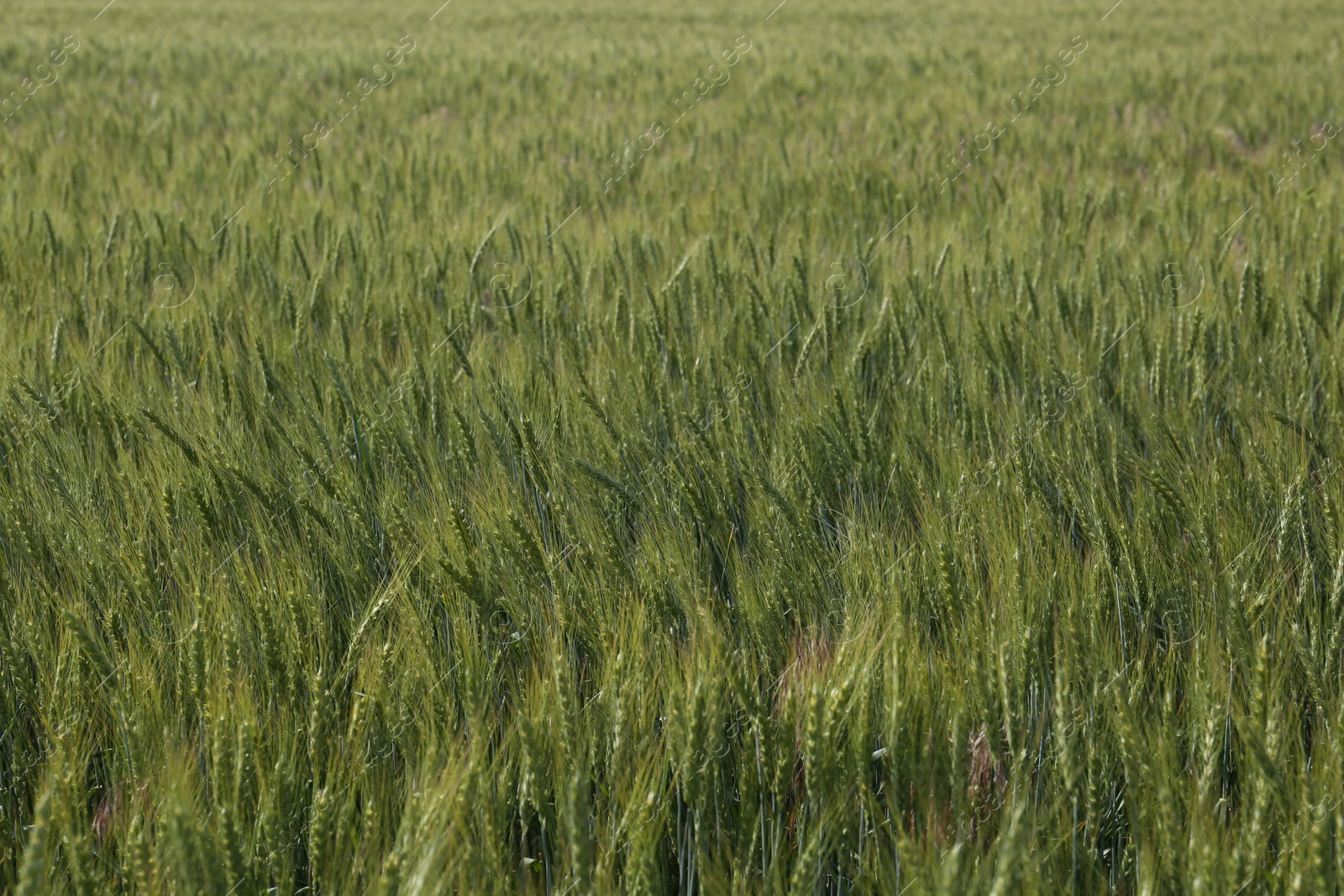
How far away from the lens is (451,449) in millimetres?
1524

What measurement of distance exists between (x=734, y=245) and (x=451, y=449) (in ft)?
4.93

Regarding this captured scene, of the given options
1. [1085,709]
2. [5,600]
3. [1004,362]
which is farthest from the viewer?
[1004,362]

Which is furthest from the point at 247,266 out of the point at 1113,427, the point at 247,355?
the point at 1113,427

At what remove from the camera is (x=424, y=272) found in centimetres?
246

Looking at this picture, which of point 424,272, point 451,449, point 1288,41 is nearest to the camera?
point 451,449

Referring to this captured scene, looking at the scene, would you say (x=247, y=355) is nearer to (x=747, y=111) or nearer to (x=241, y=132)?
(x=241, y=132)

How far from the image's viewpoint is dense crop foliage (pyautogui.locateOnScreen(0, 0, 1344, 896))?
87 cm

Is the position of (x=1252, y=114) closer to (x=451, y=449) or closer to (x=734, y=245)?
(x=734, y=245)

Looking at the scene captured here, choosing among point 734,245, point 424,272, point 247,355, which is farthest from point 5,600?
point 734,245

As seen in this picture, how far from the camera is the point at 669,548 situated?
49.1 inches

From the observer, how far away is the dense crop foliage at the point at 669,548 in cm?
87

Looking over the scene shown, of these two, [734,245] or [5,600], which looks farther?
[734,245]

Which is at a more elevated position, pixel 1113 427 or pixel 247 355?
pixel 247 355

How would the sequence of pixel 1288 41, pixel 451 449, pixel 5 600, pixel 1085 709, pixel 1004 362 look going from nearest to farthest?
pixel 1085 709 → pixel 5 600 → pixel 451 449 → pixel 1004 362 → pixel 1288 41
